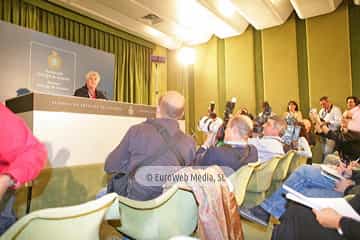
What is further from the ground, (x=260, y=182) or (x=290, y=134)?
(x=290, y=134)

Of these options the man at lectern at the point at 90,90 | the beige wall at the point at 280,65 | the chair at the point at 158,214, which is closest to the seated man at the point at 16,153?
the chair at the point at 158,214

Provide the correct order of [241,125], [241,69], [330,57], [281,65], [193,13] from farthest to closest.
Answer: [241,69] < [281,65] < [330,57] < [193,13] < [241,125]

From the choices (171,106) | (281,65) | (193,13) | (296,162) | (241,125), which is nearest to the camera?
(171,106)

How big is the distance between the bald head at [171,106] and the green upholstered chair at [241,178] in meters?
0.52

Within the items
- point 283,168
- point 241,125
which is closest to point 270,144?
point 283,168

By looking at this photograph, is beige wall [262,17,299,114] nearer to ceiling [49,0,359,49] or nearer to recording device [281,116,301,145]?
ceiling [49,0,359,49]

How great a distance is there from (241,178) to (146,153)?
2.03 feet

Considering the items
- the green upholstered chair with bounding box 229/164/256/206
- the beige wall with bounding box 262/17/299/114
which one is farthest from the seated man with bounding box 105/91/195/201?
the beige wall with bounding box 262/17/299/114

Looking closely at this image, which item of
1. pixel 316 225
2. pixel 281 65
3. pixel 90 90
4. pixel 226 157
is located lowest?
pixel 316 225

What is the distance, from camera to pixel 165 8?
4805 millimetres

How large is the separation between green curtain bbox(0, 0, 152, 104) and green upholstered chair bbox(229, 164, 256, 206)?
14.4 ft

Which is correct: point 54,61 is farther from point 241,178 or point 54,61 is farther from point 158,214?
point 158,214

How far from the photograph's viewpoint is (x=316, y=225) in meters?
1.20

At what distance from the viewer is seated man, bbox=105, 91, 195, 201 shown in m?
1.51
